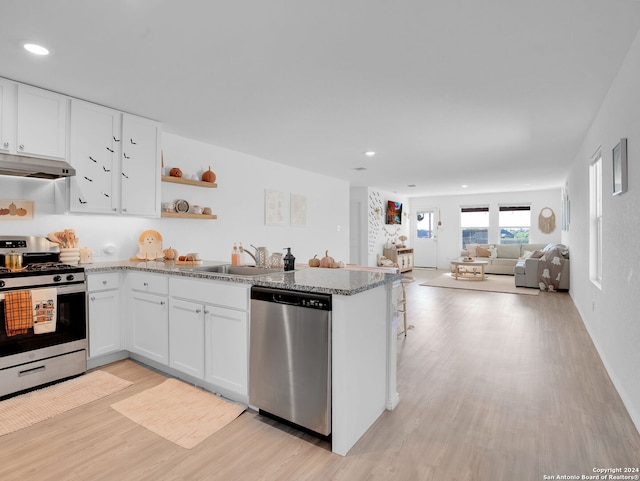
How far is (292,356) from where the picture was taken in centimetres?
211

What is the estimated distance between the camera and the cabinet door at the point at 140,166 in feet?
11.6

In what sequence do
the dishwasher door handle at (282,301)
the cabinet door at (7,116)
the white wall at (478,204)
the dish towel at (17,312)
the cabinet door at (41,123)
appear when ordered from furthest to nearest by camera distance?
the white wall at (478,204) < the cabinet door at (41,123) < the cabinet door at (7,116) < the dish towel at (17,312) < the dishwasher door handle at (282,301)

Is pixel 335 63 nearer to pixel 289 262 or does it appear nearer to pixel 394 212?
pixel 289 262

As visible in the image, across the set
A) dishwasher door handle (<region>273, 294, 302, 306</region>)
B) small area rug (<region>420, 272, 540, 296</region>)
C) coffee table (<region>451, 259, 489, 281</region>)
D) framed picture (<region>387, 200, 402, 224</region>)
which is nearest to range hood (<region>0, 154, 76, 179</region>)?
dishwasher door handle (<region>273, 294, 302, 306</region>)

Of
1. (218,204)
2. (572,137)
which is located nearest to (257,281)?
(218,204)

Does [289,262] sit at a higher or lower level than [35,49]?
lower

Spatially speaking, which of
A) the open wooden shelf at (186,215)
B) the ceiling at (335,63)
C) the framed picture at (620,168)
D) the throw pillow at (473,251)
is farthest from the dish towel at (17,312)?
the throw pillow at (473,251)

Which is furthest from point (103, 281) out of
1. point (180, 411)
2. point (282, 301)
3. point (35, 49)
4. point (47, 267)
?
point (282, 301)

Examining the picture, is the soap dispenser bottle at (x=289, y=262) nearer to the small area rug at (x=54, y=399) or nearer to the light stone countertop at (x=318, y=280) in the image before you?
the light stone countertop at (x=318, y=280)

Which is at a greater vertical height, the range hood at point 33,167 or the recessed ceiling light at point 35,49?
the recessed ceiling light at point 35,49

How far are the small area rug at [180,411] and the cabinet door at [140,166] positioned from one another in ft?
6.08

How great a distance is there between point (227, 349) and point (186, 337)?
0.47m

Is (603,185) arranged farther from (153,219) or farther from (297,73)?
(153,219)

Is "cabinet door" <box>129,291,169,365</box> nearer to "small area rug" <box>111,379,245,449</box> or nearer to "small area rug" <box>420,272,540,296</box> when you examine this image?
"small area rug" <box>111,379,245,449</box>
